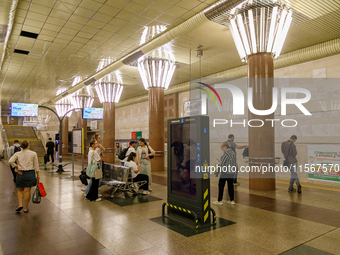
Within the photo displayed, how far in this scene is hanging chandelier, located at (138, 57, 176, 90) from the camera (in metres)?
13.7

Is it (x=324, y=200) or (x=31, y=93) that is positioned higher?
(x=31, y=93)

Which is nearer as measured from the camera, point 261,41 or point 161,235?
point 161,235

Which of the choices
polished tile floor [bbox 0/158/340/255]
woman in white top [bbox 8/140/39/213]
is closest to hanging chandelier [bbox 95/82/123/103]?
polished tile floor [bbox 0/158/340/255]

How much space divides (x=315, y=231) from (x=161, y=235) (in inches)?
111

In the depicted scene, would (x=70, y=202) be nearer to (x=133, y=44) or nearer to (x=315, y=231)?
(x=315, y=231)

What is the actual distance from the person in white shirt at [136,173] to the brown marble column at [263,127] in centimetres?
364

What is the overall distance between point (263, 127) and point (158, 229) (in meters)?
5.46

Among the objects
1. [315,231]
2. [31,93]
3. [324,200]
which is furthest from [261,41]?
[31,93]

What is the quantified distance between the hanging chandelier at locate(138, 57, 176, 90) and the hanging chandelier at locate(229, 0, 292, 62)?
5617 mm

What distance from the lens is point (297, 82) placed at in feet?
37.6

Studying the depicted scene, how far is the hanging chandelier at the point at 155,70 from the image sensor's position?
44.8 ft

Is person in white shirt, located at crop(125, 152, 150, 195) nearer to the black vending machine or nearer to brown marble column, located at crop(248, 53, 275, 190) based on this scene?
the black vending machine

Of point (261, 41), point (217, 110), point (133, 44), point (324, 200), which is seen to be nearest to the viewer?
point (324, 200)

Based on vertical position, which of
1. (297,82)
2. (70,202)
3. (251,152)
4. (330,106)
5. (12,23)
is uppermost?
(12,23)
